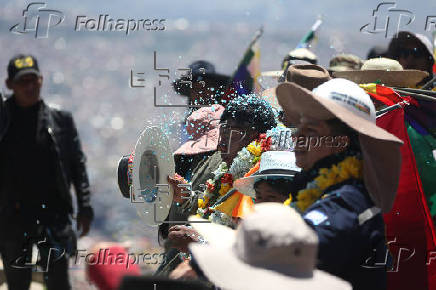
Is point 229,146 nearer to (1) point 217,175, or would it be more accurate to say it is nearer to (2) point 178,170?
(1) point 217,175

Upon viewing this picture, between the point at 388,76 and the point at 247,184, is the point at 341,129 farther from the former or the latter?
the point at 388,76

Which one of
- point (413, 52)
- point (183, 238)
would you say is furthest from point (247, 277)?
point (413, 52)

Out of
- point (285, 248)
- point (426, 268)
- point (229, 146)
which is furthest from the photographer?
point (229, 146)

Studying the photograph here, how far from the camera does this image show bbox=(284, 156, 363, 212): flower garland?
305cm

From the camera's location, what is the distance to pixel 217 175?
5.03m

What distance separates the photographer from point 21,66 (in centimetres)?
365

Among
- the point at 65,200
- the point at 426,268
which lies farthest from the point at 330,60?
the point at 65,200

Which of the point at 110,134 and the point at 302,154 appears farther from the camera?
the point at 110,134

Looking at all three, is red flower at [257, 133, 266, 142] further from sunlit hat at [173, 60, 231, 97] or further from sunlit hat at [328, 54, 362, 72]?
sunlit hat at [328, 54, 362, 72]

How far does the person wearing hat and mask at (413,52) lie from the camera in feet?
21.2

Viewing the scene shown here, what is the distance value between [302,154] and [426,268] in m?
1.29

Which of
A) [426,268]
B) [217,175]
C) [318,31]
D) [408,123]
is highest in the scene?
[318,31]

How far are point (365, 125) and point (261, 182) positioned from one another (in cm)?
110
